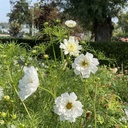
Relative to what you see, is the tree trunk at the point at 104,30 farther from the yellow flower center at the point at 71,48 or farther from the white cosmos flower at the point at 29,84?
the white cosmos flower at the point at 29,84

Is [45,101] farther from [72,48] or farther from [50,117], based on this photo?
[72,48]

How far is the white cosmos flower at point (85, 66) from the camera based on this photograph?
1524mm

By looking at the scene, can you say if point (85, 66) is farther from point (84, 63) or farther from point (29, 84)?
point (29, 84)

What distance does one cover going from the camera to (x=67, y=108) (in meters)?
1.39

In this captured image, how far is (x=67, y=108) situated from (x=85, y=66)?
24 cm

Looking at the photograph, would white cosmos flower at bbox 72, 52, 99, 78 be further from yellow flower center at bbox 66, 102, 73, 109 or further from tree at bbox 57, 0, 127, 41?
tree at bbox 57, 0, 127, 41

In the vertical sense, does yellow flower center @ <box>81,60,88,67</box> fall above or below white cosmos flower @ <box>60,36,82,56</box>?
below

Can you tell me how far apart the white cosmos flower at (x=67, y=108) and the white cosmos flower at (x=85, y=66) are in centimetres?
18

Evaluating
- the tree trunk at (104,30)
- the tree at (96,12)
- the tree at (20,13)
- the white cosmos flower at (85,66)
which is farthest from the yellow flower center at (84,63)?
the tree at (20,13)

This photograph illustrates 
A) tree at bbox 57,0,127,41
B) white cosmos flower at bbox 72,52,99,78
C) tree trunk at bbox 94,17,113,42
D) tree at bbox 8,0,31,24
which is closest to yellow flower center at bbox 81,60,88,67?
white cosmos flower at bbox 72,52,99,78

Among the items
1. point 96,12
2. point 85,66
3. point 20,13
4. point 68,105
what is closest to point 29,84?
point 68,105

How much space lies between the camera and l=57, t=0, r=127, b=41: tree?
46.3 ft

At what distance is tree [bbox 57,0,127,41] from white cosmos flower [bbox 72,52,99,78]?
12568 mm

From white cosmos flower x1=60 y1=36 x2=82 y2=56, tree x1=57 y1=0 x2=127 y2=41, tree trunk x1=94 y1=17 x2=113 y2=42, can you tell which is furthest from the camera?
tree trunk x1=94 y1=17 x2=113 y2=42
